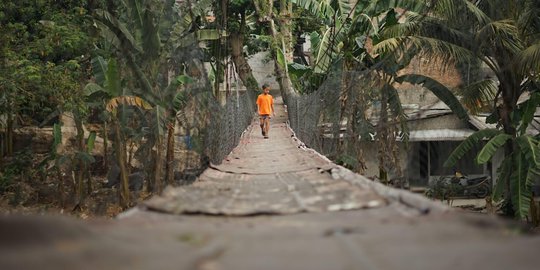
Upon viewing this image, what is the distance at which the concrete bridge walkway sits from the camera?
2096mm

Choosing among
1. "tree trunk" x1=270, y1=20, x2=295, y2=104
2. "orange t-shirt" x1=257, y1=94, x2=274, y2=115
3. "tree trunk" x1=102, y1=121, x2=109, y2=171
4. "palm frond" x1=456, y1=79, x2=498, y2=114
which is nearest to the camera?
"palm frond" x1=456, y1=79, x2=498, y2=114

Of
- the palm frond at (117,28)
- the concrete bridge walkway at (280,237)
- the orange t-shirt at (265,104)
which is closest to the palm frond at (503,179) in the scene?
the orange t-shirt at (265,104)

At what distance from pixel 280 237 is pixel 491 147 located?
886cm

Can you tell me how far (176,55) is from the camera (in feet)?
33.4

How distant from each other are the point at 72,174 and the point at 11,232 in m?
12.9

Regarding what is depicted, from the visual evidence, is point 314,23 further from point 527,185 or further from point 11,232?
point 11,232

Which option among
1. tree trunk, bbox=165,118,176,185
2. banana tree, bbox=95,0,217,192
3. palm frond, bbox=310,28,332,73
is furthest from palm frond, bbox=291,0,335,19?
tree trunk, bbox=165,118,176,185

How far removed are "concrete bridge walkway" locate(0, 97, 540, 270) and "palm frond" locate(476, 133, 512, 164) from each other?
695 cm

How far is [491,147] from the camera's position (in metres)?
10.6

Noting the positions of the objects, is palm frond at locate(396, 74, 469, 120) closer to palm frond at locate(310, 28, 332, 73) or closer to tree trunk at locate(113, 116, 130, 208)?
palm frond at locate(310, 28, 332, 73)

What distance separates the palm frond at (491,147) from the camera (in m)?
10.3

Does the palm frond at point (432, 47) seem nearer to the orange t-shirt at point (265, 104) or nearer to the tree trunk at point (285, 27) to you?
the orange t-shirt at point (265, 104)

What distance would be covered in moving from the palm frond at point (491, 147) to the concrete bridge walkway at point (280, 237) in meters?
6.95

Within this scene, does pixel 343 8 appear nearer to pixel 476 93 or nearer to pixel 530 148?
pixel 476 93
